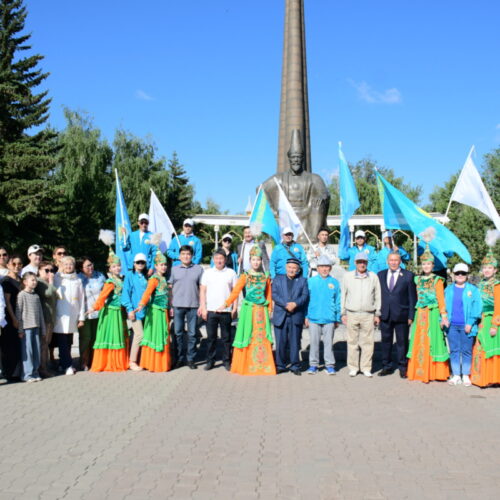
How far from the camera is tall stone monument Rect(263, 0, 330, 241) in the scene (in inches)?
572

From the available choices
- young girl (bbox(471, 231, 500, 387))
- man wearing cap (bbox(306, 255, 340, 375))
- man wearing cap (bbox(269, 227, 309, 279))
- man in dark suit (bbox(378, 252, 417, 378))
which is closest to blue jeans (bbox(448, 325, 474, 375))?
young girl (bbox(471, 231, 500, 387))

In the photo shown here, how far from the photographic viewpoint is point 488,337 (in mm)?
7102

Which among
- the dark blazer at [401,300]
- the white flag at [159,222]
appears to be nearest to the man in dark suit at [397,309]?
the dark blazer at [401,300]

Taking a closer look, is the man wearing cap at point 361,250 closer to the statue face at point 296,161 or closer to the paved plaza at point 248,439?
the paved plaza at point 248,439

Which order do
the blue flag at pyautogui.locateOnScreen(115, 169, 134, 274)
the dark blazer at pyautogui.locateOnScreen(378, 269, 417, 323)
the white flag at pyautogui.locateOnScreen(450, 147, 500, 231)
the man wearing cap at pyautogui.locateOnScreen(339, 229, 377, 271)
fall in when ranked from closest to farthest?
the dark blazer at pyautogui.locateOnScreen(378, 269, 417, 323) < the white flag at pyautogui.locateOnScreen(450, 147, 500, 231) < the man wearing cap at pyautogui.locateOnScreen(339, 229, 377, 271) < the blue flag at pyautogui.locateOnScreen(115, 169, 134, 274)

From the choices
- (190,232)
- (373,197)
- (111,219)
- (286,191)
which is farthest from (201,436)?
(373,197)

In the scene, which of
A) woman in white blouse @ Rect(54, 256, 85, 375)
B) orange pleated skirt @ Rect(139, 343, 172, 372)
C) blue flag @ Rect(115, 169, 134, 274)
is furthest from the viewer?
blue flag @ Rect(115, 169, 134, 274)

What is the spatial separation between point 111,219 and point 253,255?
2460 centimetres

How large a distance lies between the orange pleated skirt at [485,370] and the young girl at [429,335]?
15.4 inches

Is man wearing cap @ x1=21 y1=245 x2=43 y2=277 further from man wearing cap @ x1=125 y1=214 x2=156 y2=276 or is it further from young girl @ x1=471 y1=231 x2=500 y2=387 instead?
young girl @ x1=471 y1=231 x2=500 y2=387

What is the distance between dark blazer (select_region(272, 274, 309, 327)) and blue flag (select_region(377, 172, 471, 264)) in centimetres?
195

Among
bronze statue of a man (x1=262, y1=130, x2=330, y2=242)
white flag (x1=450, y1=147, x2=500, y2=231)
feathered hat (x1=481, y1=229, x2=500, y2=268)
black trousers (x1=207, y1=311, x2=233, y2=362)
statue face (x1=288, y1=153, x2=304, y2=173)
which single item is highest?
statue face (x1=288, y1=153, x2=304, y2=173)

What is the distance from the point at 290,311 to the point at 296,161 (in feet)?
24.1

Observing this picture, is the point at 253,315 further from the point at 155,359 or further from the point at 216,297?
the point at 155,359
